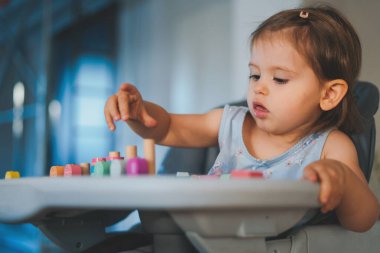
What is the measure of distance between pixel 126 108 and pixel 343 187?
0.34 meters

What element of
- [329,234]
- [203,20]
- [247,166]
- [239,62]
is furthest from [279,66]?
[203,20]

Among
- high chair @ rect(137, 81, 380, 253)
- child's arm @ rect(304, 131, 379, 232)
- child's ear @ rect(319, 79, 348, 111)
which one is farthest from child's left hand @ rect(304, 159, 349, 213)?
child's ear @ rect(319, 79, 348, 111)

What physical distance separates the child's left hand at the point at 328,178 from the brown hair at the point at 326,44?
1.11 feet

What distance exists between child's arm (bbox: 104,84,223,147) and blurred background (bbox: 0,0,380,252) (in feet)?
5.15

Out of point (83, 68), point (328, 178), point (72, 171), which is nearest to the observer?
point (328, 178)

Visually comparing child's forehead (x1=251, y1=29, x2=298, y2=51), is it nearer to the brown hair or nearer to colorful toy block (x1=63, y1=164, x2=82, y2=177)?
the brown hair

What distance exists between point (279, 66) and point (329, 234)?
303 millimetres

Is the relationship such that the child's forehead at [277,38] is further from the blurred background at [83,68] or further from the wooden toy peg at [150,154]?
the blurred background at [83,68]

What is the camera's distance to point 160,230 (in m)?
0.64

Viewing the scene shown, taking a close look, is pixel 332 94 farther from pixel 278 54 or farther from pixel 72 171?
pixel 72 171

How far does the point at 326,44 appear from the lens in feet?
3.04

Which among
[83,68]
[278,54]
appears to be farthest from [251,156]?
[83,68]

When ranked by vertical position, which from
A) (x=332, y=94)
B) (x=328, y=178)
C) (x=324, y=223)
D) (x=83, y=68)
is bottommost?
(x=324, y=223)

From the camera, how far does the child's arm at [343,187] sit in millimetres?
576
